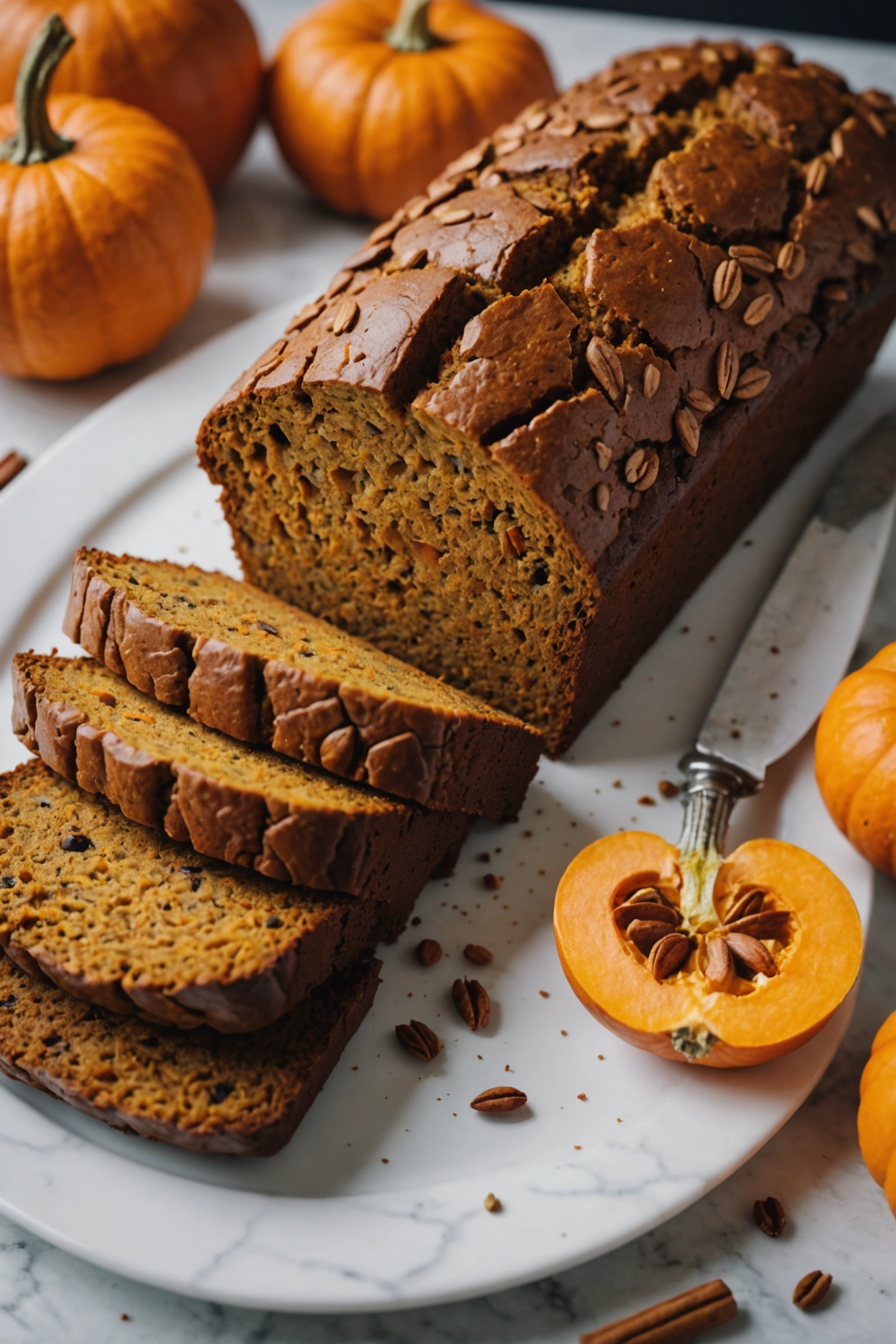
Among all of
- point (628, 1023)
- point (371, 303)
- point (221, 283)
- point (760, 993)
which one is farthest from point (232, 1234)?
point (221, 283)

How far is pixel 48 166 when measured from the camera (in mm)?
3412

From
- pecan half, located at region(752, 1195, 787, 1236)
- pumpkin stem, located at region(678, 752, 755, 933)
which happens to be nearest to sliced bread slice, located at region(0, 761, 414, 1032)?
pumpkin stem, located at region(678, 752, 755, 933)

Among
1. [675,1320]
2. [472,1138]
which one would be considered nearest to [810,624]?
[472,1138]

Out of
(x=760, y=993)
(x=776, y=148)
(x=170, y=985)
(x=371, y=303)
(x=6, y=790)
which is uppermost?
(x=776, y=148)

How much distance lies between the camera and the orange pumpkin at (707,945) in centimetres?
206

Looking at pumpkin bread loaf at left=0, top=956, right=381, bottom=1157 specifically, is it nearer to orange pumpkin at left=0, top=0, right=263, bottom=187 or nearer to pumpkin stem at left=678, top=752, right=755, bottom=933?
pumpkin stem at left=678, top=752, right=755, bottom=933

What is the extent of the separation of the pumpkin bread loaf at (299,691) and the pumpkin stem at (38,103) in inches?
60.2

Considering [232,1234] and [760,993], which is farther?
[760,993]

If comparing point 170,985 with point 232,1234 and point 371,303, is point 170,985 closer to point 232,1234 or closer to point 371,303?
point 232,1234

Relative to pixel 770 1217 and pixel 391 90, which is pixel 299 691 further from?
pixel 391 90

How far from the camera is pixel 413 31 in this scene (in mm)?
4090

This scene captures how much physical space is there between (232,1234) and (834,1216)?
3.33ft

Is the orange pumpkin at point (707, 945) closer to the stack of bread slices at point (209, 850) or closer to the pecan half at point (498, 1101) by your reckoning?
the pecan half at point (498, 1101)

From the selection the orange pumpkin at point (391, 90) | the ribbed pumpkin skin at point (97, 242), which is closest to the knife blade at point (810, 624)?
the orange pumpkin at point (391, 90)
